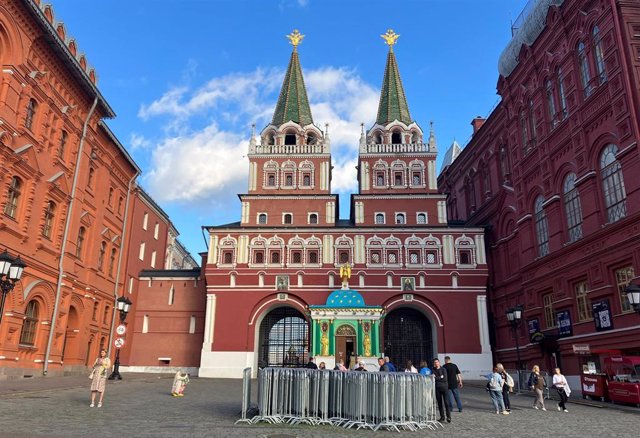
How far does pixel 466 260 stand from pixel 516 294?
5.06 metres

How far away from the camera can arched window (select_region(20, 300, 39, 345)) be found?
23.9m

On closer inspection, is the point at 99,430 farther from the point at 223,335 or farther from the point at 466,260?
the point at 466,260

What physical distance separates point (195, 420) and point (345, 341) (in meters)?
24.0

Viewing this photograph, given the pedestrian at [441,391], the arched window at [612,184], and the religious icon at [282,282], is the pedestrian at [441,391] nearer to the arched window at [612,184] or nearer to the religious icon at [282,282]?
the arched window at [612,184]

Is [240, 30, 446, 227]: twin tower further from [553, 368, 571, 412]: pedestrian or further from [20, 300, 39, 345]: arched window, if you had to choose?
[553, 368, 571, 412]: pedestrian

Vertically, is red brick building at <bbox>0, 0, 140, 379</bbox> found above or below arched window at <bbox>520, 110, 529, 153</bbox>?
below

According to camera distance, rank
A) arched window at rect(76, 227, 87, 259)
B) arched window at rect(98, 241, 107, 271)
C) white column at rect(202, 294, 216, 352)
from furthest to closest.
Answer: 1. white column at rect(202, 294, 216, 352)
2. arched window at rect(98, 241, 107, 271)
3. arched window at rect(76, 227, 87, 259)

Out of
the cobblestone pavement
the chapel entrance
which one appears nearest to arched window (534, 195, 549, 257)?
the chapel entrance

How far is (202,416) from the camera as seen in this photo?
12641 millimetres

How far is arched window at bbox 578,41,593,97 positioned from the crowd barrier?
20.2m

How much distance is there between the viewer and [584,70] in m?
26.1

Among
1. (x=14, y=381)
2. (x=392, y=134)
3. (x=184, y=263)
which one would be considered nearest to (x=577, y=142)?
(x=392, y=134)

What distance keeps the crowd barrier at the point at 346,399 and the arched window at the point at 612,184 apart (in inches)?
622

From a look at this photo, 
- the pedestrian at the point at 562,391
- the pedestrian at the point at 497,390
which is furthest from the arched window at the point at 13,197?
the pedestrian at the point at 562,391
